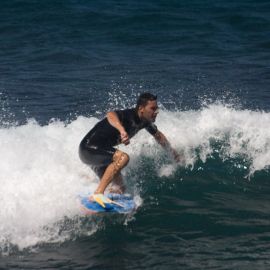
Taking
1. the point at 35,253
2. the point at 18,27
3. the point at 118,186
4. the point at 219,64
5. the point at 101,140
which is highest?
the point at 18,27

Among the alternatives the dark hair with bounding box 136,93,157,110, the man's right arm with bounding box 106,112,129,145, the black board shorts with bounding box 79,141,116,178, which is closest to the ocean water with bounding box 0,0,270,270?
the black board shorts with bounding box 79,141,116,178

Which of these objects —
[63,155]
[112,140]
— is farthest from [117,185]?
[63,155]

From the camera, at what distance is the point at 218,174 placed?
1025 cm

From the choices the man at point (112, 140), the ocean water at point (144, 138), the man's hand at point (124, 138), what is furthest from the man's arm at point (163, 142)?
the man's hand at point (124, 138)

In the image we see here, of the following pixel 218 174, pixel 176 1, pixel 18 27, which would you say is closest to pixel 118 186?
pixel 218 174

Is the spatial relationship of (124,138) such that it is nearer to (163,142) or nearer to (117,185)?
(117,185)

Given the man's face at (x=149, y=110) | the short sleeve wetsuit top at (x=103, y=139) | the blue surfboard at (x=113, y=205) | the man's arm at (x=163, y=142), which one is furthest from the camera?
the man's arm at (x=163, y=142)

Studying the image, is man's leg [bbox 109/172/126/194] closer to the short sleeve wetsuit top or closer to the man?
the man

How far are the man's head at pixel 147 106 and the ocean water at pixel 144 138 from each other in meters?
1.31

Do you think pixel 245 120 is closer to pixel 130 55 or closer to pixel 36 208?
pixel 36 208

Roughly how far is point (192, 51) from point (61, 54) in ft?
13.0

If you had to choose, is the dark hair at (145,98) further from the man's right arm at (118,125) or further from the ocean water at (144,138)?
the ocean water at (144,138)

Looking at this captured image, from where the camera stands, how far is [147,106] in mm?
8227

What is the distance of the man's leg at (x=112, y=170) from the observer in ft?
26.7
